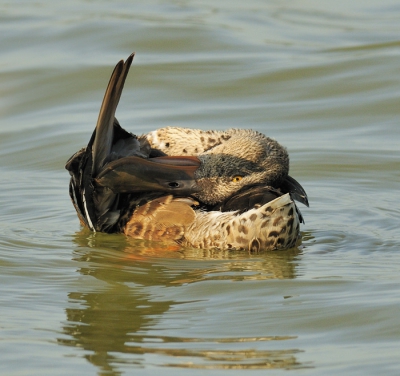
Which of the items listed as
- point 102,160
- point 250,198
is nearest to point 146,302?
point 250,198

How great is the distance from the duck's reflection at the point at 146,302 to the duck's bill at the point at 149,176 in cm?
48

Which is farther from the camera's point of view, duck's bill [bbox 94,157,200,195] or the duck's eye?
the duck's eye

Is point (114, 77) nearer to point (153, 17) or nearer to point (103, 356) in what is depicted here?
point (103, 356)

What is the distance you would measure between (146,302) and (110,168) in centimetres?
139

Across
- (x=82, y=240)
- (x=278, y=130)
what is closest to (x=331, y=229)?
(x=82, y=240)

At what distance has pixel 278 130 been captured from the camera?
1148 centimetres

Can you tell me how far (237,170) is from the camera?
749 centimetres

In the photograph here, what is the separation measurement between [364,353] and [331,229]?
2.98 metres

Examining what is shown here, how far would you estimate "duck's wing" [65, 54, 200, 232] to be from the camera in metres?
7.18

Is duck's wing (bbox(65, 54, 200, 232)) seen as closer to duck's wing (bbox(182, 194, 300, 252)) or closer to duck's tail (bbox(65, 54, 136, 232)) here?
duck's tail (bbox(65, 54, 136, 232))

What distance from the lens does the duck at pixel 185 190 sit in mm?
7129

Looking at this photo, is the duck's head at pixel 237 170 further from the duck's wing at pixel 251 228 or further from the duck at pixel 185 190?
the duck's wing at pixel 251 228

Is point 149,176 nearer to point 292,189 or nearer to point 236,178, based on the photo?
point 236,178

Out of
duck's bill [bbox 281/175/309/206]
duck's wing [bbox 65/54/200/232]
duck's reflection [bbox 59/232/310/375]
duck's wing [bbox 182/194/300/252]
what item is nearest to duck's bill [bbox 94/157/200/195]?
duck's wing [bbox 65/54/200/232]
